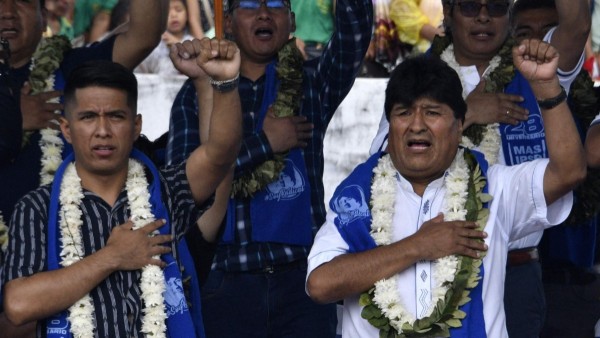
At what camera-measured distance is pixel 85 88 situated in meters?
4.77

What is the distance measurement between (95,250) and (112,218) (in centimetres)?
14

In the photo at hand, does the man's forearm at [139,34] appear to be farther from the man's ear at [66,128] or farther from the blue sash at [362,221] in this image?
the blue sash at [362,221]

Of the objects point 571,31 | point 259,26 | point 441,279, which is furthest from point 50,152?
point 571,31

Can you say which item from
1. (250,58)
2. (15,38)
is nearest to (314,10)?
(250,58)

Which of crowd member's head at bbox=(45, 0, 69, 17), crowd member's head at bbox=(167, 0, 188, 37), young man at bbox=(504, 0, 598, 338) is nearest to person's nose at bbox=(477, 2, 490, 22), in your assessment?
young man at bbox=(504, 0, 598, 338)

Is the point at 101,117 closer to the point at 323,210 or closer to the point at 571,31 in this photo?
the point at 323,210

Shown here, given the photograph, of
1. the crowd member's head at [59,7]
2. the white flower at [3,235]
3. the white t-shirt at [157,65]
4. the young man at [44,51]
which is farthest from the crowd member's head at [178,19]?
the white flower at [3,235]

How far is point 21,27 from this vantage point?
224 inches

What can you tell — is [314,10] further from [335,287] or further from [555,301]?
[335,287]

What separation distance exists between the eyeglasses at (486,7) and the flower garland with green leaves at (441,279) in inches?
45.4

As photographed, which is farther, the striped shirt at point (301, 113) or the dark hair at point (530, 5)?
the dark hair at point (530, 5)

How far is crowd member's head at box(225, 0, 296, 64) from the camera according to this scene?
19.6 feet

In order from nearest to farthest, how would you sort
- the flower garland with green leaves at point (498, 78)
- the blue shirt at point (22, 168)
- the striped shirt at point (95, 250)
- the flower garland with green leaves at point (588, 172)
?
the striped shirt at point (95, 250), the blue shirt at point (22, 168), the flower garland with green leaves at point (498, 78), the flower garland with green leaves at point (588, 172)

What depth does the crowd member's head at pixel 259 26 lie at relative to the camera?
19.6ft
